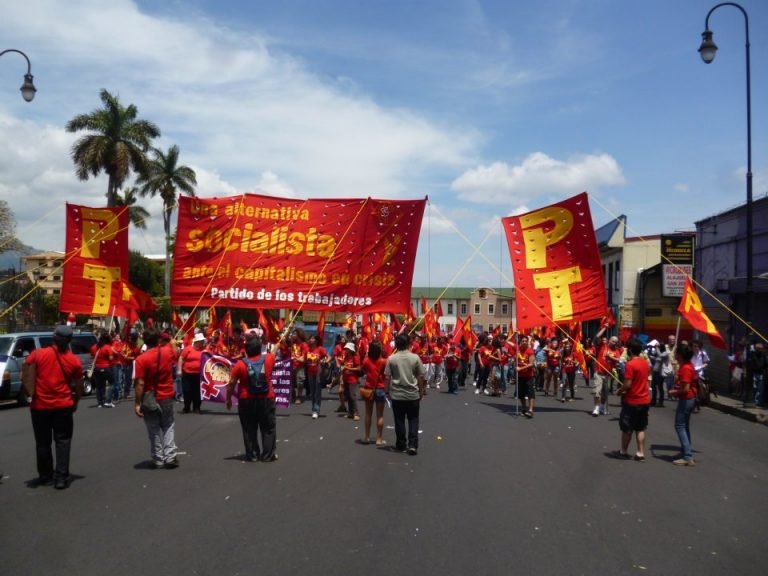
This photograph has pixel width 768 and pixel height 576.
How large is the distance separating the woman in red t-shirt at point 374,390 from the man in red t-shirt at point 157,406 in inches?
116

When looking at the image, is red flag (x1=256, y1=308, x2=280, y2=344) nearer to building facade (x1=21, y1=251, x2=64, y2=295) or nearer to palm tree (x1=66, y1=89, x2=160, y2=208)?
building facade (x1=21, y1=251, x2=64, y2=295)

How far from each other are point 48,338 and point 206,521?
42.0 feet

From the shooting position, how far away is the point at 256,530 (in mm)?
5699

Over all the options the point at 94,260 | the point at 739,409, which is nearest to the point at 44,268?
the point at 94,260

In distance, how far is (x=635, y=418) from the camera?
9.25 meters

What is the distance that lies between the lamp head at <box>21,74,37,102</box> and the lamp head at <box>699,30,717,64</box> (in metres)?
15.0

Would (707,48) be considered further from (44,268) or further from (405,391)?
(44,268)

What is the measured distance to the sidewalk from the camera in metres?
14.4

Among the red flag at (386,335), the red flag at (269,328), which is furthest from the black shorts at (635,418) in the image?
the red flag at (386,335)

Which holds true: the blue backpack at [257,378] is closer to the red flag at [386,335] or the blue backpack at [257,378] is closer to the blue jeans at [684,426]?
the blue jeans at [684,426]

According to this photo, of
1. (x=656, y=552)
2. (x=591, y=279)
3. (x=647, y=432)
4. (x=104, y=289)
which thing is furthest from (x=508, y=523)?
(x=104, y=289)

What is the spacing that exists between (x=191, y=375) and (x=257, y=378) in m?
5.22

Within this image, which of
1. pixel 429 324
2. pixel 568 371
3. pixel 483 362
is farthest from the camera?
pixel 429 324

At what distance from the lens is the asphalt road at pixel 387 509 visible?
16.6 ft
